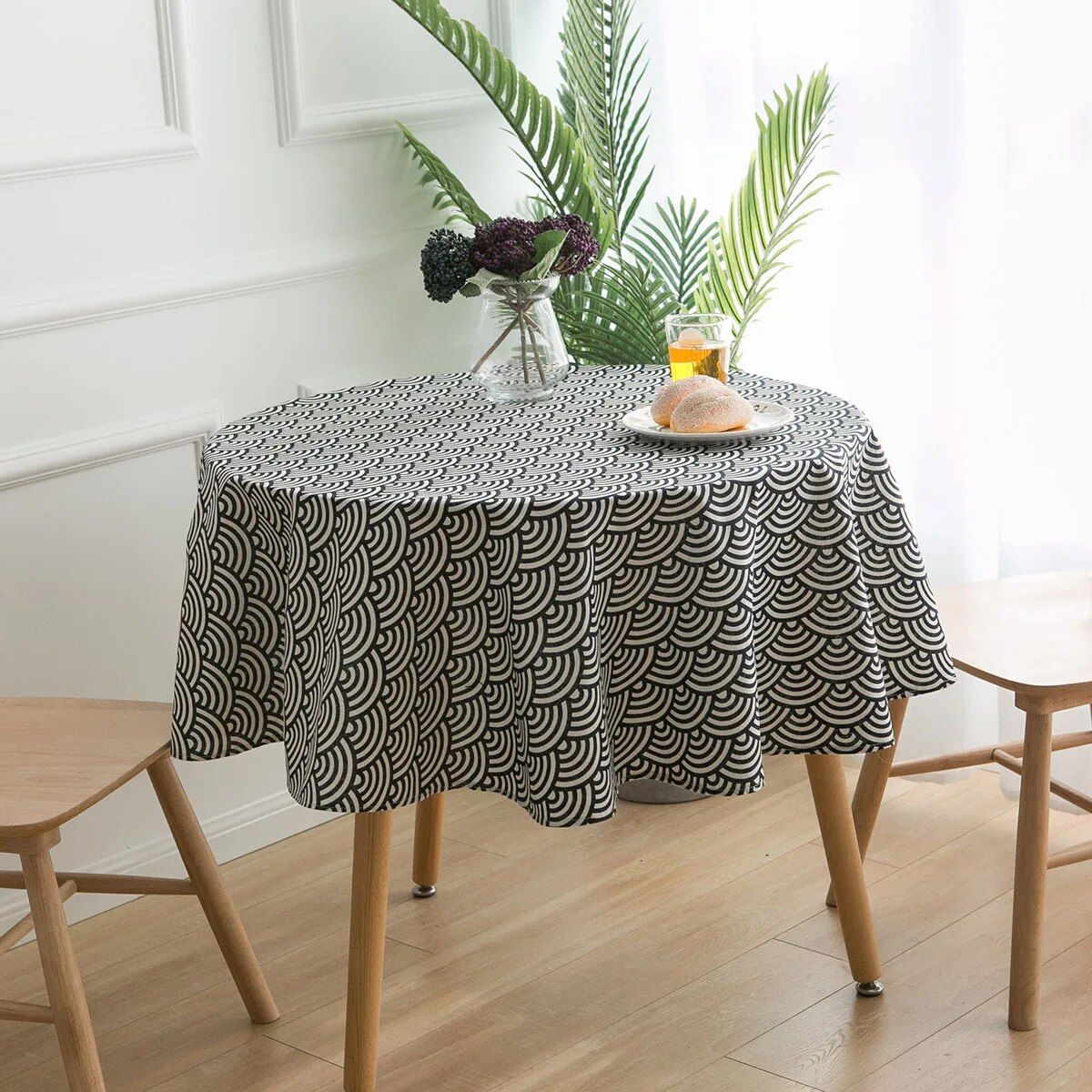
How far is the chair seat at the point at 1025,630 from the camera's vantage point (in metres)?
1.98

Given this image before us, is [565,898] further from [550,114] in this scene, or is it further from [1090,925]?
[550,114]

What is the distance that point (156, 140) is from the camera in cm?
243

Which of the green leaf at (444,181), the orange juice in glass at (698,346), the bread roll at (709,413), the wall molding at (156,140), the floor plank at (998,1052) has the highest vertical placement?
the wall molding at (156,140)

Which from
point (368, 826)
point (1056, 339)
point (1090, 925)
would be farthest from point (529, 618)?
point (1056, 339)

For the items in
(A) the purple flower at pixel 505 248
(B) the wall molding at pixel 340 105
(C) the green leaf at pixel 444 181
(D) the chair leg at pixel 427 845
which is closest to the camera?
(A) the purple flower at pixel 505 248

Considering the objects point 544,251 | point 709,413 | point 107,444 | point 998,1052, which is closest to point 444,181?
point 544,251

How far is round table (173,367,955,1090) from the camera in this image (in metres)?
1.74

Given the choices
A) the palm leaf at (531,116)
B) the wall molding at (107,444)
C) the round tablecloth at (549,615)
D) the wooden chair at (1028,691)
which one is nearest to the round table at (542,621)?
the round tablecloth at (549,615)

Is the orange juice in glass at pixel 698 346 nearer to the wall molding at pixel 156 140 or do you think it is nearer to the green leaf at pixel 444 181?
the green leaf at pixel 444 181

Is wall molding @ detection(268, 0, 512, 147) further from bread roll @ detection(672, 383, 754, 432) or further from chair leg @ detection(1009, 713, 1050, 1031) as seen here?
chair leg @ detection(1009, 713, 1050, 1031)

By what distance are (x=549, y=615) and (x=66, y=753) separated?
0.64 meters

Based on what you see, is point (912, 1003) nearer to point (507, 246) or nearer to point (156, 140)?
point (507, 246)

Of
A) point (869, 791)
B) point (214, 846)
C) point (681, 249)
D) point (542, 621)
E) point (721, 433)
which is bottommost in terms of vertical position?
point (214, 846)

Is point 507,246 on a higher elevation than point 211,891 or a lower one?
higher
